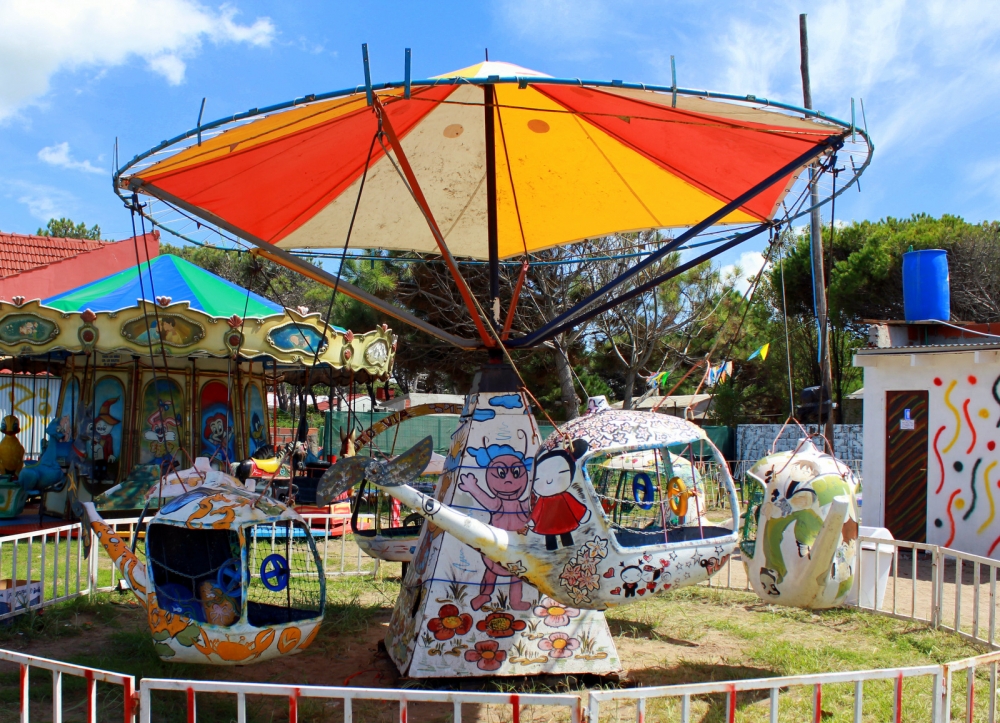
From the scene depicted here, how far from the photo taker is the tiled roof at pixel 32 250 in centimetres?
2214

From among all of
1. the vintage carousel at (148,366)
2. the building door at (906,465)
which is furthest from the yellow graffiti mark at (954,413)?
the vintage carousel at (148,366)

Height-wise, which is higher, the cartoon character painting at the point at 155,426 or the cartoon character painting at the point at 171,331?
the cartoon character painting at the point at 171,331

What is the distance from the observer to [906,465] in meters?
11.6

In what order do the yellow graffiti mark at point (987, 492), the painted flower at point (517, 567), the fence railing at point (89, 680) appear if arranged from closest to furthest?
1. the fence railing at point (89, 680)
2. the painted flower at point (517, 567)
3. the yellow graffiti mark at point (987, 492)

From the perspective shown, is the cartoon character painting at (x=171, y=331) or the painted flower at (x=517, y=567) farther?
the cartoon character painting at (x=171, y=331)

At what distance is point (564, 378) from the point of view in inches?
766

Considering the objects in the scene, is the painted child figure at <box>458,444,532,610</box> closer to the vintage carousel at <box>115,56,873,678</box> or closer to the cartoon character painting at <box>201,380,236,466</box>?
the vintage carousel at <box>115,56,873,678</box>

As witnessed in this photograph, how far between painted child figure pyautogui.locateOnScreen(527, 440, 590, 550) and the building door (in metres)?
9.06

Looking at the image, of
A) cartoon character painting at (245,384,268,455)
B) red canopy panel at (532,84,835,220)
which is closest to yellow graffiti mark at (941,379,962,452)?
red canopy panel at (532,84,835,220)

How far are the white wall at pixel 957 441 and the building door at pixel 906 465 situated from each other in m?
0.08

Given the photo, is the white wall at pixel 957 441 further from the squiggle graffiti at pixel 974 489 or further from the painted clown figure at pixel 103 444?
the painted clown figure at pixel 103 444

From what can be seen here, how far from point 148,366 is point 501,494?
952 cm

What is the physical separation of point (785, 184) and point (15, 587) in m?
7.00

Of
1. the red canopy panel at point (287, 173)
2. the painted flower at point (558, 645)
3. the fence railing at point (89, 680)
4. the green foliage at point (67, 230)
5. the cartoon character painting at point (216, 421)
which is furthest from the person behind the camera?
the green foliage at point (67, 230)
